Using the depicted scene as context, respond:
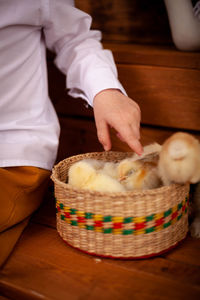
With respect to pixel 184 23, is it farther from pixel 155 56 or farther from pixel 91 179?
pixel 91 179

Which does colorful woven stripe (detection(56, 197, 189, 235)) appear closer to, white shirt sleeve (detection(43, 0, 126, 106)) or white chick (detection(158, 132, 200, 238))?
white chick (detection(158, 132, 200, 238))

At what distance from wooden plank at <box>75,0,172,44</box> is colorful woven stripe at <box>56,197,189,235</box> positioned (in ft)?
2.13

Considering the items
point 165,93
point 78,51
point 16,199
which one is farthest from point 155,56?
point 16,199

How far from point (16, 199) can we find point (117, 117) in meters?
0.30

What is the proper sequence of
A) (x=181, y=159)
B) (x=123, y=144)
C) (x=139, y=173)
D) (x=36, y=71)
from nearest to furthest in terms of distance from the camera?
(x=181, y=159) → (x=139, y=173) → (x=36, y=71) → (x=123, y=144)

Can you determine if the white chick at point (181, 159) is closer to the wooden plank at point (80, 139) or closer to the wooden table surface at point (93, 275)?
the wooden table surface at point (93, 275)

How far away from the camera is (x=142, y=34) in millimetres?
1105

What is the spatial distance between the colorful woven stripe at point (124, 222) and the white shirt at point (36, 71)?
0.22 meters

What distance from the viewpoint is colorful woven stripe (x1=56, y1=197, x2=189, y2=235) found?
633 millimetres

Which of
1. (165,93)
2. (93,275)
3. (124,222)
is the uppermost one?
(165,93)

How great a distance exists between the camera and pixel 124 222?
63 cm

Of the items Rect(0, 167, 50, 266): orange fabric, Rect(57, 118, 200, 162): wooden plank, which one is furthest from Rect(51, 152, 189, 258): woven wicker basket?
Rect(57, 118, 200, 162): wooden plank

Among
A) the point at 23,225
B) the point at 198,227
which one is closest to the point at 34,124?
the point at 23,225

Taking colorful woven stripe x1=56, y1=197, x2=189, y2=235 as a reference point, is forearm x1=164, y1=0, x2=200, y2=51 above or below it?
above
